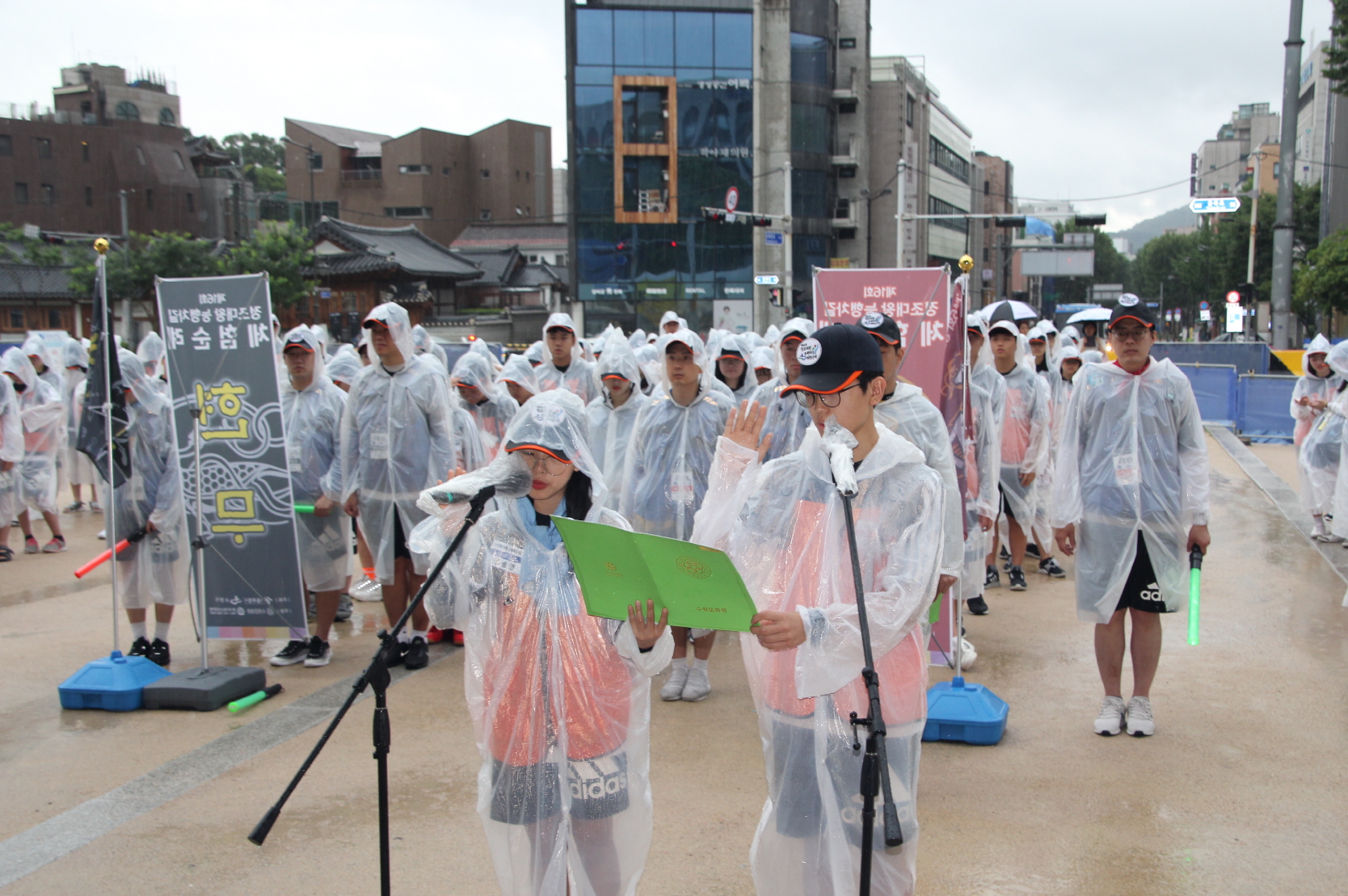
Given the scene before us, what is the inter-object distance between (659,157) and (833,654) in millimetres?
35633

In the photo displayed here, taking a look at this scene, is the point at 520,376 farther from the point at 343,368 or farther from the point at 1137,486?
the point at 1137,486

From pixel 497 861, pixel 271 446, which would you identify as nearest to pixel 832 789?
pixel 497 861

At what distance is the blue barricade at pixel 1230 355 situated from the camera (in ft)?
64.6

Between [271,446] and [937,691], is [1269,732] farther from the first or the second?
[271,446]

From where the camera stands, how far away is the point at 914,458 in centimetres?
250

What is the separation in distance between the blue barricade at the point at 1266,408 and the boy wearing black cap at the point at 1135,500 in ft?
44.2

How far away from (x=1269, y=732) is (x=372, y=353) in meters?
4.82

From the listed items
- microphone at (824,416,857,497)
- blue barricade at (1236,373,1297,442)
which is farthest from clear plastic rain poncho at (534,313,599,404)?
blue barricade at (1236,373,1297,442)

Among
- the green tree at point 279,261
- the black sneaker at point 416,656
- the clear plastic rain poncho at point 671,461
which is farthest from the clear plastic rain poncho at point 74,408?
the green tree at point 279,261

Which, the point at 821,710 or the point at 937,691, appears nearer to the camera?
the point at 821,710

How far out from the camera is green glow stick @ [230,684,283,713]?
200 inches

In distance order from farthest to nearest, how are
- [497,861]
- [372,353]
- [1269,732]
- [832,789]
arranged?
[372,353] → [1269,732] → [497,861] → [832,789]

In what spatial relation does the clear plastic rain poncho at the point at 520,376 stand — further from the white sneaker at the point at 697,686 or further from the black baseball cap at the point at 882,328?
the black baseball cap at the point at 882,328

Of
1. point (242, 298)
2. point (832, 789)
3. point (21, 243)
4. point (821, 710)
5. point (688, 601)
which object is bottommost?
point (832, 789)
